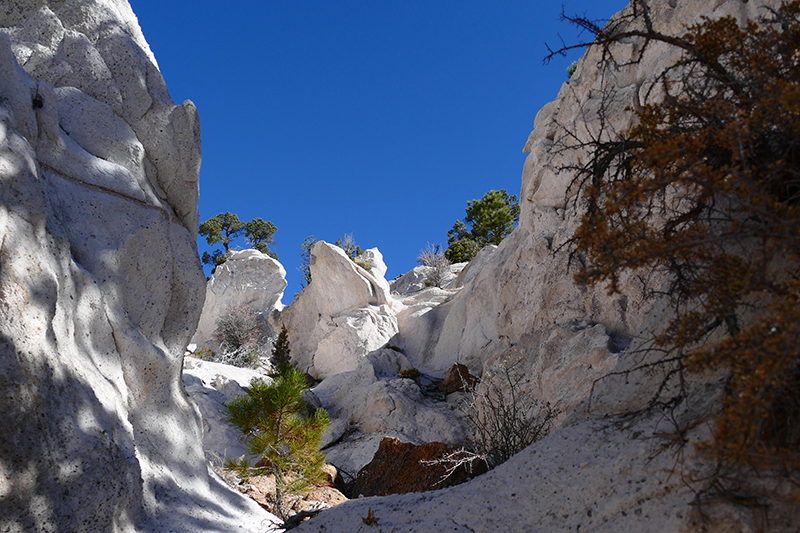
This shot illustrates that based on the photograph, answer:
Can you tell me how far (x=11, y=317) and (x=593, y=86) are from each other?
1265 centimetres

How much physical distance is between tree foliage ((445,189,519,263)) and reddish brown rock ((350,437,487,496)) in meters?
23.6

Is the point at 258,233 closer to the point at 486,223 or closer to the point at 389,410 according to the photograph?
the point at 486,223

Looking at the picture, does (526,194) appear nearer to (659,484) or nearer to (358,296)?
(358,296)

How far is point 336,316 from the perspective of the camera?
20.2 meters

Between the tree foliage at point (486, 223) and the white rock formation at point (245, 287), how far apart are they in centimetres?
1128

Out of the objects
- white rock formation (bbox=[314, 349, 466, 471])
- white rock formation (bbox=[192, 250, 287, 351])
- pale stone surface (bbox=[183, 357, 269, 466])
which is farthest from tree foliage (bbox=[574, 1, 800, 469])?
white rock formation (bbox=[192, 250, 287, 351])

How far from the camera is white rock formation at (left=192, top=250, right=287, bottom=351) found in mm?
27672

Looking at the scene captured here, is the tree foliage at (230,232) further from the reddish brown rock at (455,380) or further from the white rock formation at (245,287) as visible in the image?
the reddish brown rock at (455,380)

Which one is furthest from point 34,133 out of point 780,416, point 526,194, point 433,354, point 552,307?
point 433,354

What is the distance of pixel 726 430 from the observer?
6.57ft

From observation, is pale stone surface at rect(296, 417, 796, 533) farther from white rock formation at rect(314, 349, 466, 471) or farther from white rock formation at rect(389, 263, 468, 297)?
white rock formation at rect(389, 263, 468, 297)

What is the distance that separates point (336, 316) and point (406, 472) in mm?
13503

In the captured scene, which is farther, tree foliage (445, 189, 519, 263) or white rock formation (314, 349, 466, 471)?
tree foliage (445, 189, 519, 263)

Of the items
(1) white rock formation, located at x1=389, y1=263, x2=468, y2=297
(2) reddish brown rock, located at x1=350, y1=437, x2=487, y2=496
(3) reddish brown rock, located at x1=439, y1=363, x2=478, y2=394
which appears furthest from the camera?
(1) white rock formation, located at x1=389, y1=263, x2=468, y2=297
